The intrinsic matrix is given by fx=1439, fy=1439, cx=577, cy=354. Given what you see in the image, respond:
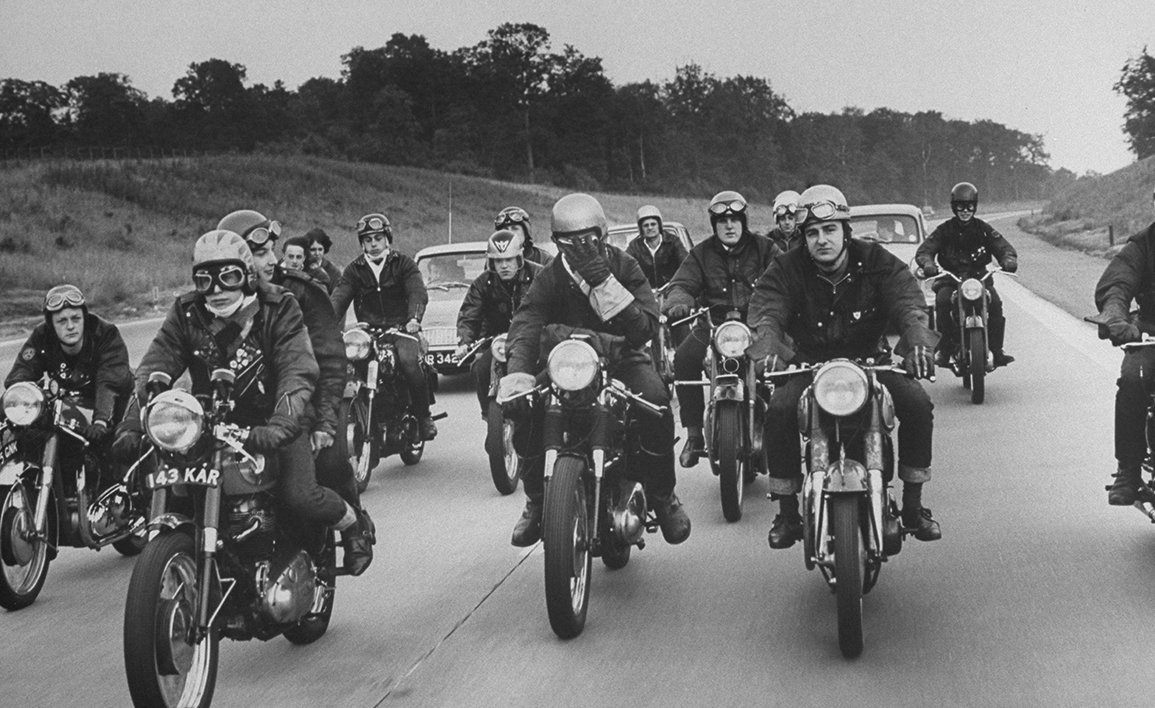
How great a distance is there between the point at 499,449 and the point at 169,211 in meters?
51.3

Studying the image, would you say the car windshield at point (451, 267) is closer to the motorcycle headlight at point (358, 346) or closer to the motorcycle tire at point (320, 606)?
the motorcycle headlight at point (358, 346)

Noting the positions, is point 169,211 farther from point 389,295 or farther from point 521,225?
point 521,225

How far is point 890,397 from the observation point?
20.6 feet

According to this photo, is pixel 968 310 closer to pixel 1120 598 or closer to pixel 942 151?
pixel 1120 598

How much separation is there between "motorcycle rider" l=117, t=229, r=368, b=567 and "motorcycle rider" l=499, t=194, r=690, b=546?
112 cm

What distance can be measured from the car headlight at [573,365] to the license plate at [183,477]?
1628 millimetres

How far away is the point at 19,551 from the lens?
7312 millimetres

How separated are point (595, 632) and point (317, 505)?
4.59 feet

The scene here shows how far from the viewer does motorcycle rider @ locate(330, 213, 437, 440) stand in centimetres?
1132

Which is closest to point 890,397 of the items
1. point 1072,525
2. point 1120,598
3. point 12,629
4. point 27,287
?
point 1120,598

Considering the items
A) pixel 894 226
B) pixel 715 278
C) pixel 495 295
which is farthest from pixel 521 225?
pixel 894 226

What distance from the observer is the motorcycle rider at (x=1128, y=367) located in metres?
7.26

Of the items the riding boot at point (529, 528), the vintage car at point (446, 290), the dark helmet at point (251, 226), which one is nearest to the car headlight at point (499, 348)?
the dark helmet at point (251, 226)

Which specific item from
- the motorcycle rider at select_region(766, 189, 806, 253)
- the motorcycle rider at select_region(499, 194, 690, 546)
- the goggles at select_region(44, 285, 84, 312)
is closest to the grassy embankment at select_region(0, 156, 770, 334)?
the motorcycle rider at select_region(766, 189, 806, 253)
